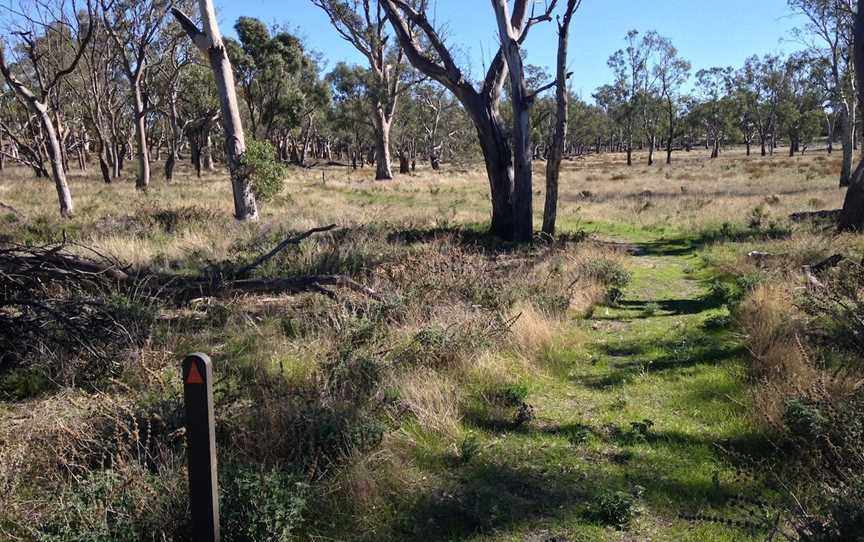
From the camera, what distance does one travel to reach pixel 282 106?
4191cm

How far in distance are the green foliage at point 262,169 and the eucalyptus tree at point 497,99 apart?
432 centimetres

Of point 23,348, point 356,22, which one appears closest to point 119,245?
point 23,348

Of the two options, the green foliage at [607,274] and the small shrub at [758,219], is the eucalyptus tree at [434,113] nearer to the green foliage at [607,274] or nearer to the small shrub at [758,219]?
the small shrub at [758,219]

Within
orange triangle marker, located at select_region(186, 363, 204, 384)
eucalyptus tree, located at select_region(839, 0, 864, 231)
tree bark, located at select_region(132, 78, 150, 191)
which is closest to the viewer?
orange triangle marker, located at select_region(186, 363, 204, 384)

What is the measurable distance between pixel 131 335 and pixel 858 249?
427 inches

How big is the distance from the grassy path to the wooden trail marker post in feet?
4.25

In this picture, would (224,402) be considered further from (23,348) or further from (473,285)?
(473,285)

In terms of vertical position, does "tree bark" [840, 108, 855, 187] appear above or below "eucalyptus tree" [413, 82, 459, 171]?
below

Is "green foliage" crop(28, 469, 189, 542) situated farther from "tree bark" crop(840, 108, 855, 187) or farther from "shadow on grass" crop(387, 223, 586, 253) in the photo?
"tree bark" crop(840, 108, 855, 187)

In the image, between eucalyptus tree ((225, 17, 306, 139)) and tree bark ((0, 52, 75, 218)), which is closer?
tree bark ((0, 52, 75, 218))

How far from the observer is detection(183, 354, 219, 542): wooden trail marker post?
93.4 inches

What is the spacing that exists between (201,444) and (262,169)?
12.0 meters

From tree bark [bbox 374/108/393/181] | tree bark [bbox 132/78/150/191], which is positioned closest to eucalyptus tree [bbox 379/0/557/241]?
tree bark [bbox 132/78/150/191]

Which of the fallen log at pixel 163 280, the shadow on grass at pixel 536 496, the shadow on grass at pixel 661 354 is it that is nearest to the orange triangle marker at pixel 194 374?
the shadow on grass at pixel 536 496
